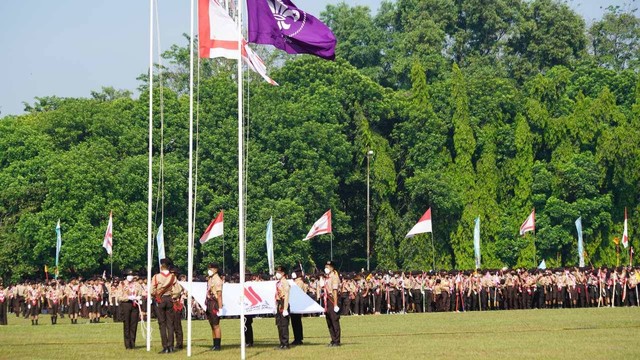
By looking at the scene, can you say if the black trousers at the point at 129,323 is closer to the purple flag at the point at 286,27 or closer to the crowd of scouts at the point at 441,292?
the purple flag at the point at 286,27

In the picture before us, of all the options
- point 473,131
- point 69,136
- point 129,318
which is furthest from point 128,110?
point 129,318

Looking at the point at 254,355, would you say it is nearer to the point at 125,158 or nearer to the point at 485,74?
the point at 125,158

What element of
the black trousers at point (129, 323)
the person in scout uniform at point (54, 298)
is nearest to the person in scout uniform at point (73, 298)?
the person in scout uniform at point (54, 298)

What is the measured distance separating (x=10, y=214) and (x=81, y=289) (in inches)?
850

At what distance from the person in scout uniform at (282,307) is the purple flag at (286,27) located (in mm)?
5369

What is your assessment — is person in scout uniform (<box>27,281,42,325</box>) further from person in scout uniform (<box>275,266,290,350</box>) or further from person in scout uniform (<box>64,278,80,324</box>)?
person in scout uniform (<box>275,266,290,350</box>)

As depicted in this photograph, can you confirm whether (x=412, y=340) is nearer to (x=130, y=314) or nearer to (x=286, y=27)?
(x=130, y=314)

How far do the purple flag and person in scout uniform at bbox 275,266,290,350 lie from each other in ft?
17.6

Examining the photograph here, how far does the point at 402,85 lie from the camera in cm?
10075

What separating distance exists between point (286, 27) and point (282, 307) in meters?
6.69

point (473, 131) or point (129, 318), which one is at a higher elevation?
point (473, 131)

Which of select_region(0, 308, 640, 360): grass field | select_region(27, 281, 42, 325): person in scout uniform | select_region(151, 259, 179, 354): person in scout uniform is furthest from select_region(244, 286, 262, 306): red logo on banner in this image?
select_region(27, 281, 42, 325): person in scout uniform

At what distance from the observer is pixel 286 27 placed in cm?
2938

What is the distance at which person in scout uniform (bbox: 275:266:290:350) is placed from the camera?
98.3ft
